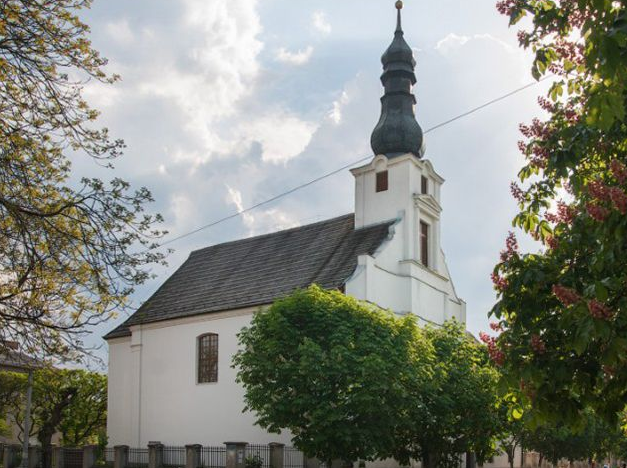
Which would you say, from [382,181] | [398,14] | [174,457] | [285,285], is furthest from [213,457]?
[398,14]

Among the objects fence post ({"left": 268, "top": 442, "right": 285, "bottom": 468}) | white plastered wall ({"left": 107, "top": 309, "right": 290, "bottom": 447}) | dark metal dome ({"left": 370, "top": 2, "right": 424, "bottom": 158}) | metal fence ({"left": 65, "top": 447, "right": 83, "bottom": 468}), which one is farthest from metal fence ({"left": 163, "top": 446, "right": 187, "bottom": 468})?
dark metal dome ({"left": 370, "top": 2, "right": 424, "bottom": 158})

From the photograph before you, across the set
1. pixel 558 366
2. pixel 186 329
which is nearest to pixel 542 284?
pixel 558 366

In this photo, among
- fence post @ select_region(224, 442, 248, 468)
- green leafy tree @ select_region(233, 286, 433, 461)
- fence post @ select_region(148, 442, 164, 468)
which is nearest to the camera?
green leafy tree @ select_region(233, 286, 433, 461)

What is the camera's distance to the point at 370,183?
39.2m

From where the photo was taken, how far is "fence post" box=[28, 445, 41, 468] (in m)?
38.4

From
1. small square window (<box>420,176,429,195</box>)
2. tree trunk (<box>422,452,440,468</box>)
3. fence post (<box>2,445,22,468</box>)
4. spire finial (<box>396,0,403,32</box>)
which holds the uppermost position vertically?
spire finial (<box>396,0,403,32</box>)

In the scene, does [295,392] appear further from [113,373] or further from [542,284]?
[113,373]

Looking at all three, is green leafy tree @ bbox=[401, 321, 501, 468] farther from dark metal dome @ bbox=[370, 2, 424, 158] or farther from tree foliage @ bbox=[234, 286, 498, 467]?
dark metal dome @ bbox=[370, 2, 424, 158]

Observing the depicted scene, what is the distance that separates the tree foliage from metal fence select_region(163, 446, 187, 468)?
10.3 metres

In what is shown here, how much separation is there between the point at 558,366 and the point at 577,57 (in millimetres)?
4277

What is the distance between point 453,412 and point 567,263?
62.1 feet

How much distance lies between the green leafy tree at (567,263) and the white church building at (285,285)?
2365cm

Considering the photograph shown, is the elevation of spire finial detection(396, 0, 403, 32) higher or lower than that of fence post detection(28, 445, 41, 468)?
higher

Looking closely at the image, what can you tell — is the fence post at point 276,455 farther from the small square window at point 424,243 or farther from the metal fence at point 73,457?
the small square window at point 424,243
